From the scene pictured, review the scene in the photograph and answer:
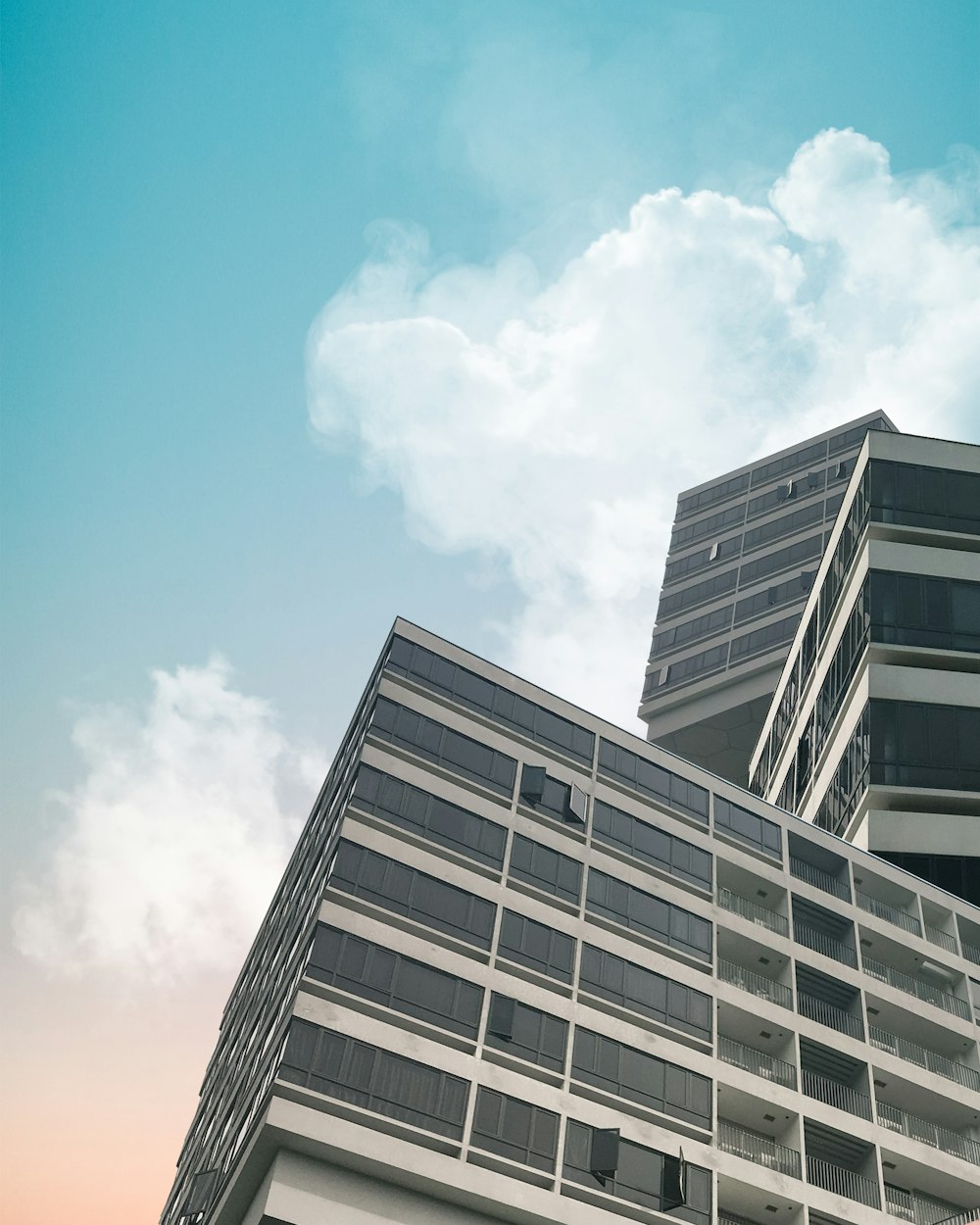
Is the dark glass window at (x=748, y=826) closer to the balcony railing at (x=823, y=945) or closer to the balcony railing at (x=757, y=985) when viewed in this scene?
the balcony railing at (x=823, y=945)

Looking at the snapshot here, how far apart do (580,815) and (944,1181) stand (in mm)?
16618

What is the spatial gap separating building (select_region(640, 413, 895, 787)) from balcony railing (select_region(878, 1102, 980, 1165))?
4630 cm

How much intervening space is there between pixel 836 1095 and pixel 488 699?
17.3 meters

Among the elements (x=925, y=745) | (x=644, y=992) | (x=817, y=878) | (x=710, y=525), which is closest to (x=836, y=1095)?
(x=644, y=992)

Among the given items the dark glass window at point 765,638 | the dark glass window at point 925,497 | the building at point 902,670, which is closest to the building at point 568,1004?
the building at point 902,670

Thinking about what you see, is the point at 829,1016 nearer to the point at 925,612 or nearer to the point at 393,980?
the point at 393,980

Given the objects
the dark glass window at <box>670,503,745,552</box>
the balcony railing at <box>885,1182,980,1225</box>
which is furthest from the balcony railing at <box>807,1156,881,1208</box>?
the dark glass window at <box>670,503,745,552</box>

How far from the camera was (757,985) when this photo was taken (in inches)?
1655

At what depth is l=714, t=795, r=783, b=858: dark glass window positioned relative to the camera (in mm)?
46531

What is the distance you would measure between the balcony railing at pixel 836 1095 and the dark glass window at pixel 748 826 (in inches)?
337

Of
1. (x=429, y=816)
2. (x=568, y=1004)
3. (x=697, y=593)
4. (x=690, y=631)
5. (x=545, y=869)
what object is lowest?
(x=568, y=1004)

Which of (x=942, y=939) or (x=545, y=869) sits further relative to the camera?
(x=942, y=939)

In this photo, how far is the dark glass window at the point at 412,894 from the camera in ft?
118

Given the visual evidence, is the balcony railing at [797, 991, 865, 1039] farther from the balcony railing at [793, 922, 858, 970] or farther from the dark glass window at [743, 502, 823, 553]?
the dark glass window at [743, 502, 823, 553]
